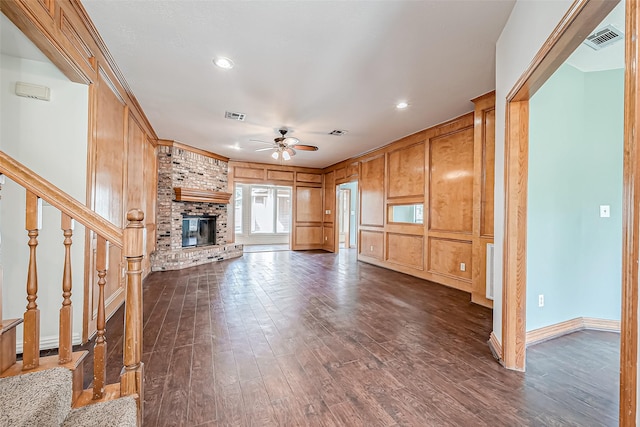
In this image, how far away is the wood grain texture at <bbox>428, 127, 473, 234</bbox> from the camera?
4.00m

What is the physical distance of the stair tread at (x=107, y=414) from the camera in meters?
1.15

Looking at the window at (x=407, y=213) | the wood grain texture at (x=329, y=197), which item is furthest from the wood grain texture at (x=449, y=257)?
the wood grain texture at (x=329, y=197)

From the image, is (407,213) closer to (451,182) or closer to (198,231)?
(451,182)

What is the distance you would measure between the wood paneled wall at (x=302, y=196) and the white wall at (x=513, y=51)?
6.42m

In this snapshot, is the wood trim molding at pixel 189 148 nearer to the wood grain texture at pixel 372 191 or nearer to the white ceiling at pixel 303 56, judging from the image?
the white ceiling at pixel 303 56

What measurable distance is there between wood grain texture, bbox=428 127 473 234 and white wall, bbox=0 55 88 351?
4573 mm

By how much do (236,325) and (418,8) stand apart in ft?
10.5

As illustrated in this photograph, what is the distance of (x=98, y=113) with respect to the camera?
248 centimetres

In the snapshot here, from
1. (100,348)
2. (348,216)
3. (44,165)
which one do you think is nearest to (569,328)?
(100,348)

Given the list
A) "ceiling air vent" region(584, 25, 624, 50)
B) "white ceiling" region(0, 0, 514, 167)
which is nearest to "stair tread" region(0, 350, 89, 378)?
"white ceiling" region(0, 0, 514, 167)

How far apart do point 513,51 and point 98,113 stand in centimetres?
358

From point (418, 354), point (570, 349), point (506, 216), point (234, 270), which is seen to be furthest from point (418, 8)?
point (234, 270)

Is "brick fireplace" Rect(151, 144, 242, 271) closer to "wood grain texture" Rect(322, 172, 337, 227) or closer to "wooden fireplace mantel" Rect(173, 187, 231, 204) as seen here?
"wooden fireplace mantel" Rect(173, 187, 231, 204)

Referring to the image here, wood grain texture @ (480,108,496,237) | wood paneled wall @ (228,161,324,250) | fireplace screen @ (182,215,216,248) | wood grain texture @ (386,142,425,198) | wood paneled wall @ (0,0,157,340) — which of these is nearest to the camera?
wood paneled wall @ (0,0,157,340)
